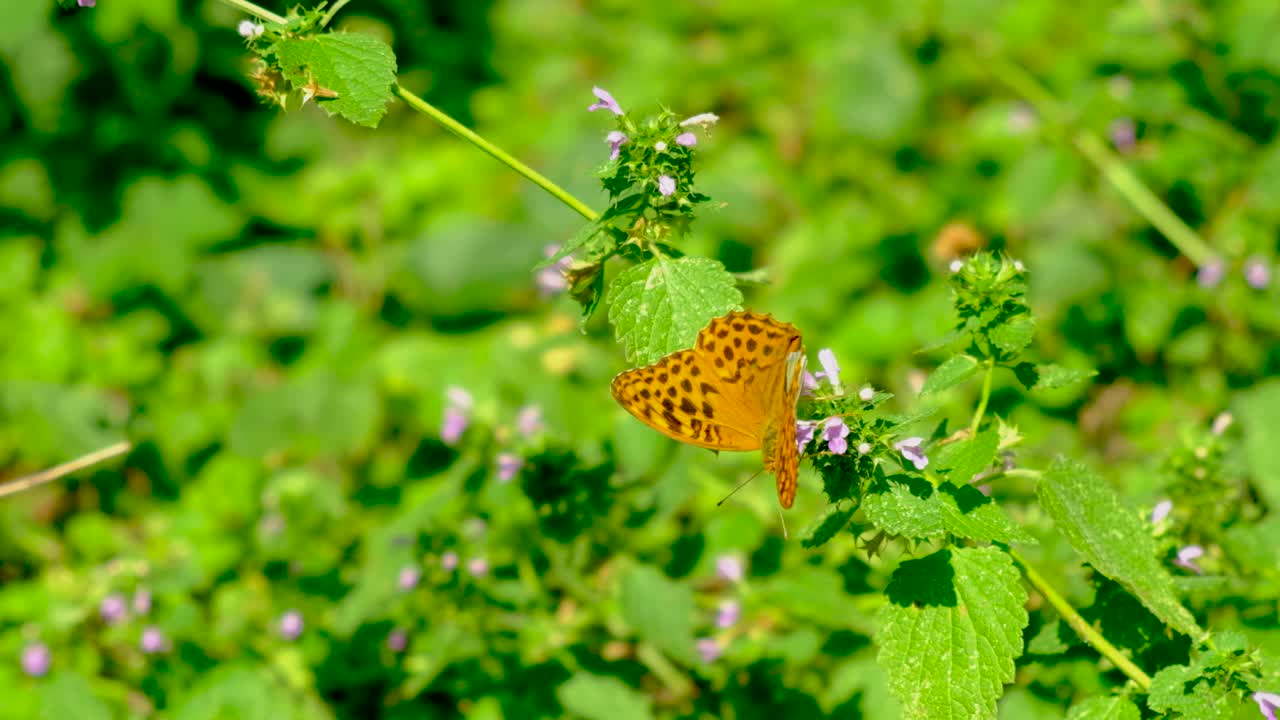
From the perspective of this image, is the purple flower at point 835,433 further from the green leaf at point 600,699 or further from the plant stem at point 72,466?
the plant stem at point 72,466

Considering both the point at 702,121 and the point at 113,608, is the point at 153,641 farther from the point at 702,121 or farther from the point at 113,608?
the point at 702,121

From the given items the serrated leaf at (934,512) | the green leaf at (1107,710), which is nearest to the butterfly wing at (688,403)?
the serrated leaf at (934,512)

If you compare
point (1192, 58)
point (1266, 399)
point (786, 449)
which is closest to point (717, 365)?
point (786, 449)

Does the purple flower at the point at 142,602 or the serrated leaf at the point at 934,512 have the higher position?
the serrated leaf at the point at 934,512

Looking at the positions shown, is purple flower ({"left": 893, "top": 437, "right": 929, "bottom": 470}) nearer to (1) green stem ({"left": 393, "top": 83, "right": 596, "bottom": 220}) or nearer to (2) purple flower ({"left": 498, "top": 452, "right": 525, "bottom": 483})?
(1) green stem ({"left": 393, "top": 83, "right": 596, "bottom": 220})

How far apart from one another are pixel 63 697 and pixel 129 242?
2655mm

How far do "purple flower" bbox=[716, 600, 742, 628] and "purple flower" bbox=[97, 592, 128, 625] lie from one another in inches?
73.4

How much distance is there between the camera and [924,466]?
6.79 ft

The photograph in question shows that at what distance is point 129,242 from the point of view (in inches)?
210

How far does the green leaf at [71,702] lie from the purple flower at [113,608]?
0.21m

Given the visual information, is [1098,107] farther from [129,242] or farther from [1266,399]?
[129,242]

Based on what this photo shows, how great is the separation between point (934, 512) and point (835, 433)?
220 millimetres

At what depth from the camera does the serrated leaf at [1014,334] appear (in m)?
2.12

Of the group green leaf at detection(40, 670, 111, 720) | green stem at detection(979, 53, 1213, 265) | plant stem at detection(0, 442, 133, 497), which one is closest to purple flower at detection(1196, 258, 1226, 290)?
green stem at detection(979, 53, 1213, 265)
